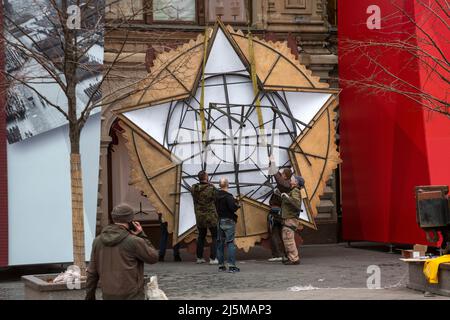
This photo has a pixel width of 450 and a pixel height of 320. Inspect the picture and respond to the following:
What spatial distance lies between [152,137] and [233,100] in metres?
1.94

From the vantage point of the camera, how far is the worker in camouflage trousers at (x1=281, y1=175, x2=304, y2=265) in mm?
16812

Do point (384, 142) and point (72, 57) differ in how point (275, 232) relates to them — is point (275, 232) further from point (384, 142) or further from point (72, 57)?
point (72, 57)

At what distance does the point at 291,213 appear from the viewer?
16.9 m

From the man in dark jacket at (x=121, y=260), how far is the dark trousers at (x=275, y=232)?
9.43 metres

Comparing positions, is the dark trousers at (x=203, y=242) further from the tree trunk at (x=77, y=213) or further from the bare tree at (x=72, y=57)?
the tree trunk at (x=77, y=213)

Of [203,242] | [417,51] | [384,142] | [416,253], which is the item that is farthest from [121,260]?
[384,142]

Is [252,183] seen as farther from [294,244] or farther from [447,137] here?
[447,137]

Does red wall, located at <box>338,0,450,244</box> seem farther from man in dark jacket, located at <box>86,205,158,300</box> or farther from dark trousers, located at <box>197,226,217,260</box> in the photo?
man in dark jacket, located at <box>86,205,158,300</box>

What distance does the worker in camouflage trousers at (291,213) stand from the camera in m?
16.8

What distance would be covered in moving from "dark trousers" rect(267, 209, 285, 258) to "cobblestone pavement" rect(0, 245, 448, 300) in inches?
14.6

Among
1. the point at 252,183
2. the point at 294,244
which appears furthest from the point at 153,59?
the point at 294,244

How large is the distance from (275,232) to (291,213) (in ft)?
3.53

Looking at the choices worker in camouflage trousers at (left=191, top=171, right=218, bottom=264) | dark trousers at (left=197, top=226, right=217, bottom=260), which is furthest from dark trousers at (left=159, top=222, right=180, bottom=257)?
worker in camouflage trousers at (left=191, top=171, right=218, bottom=264)
